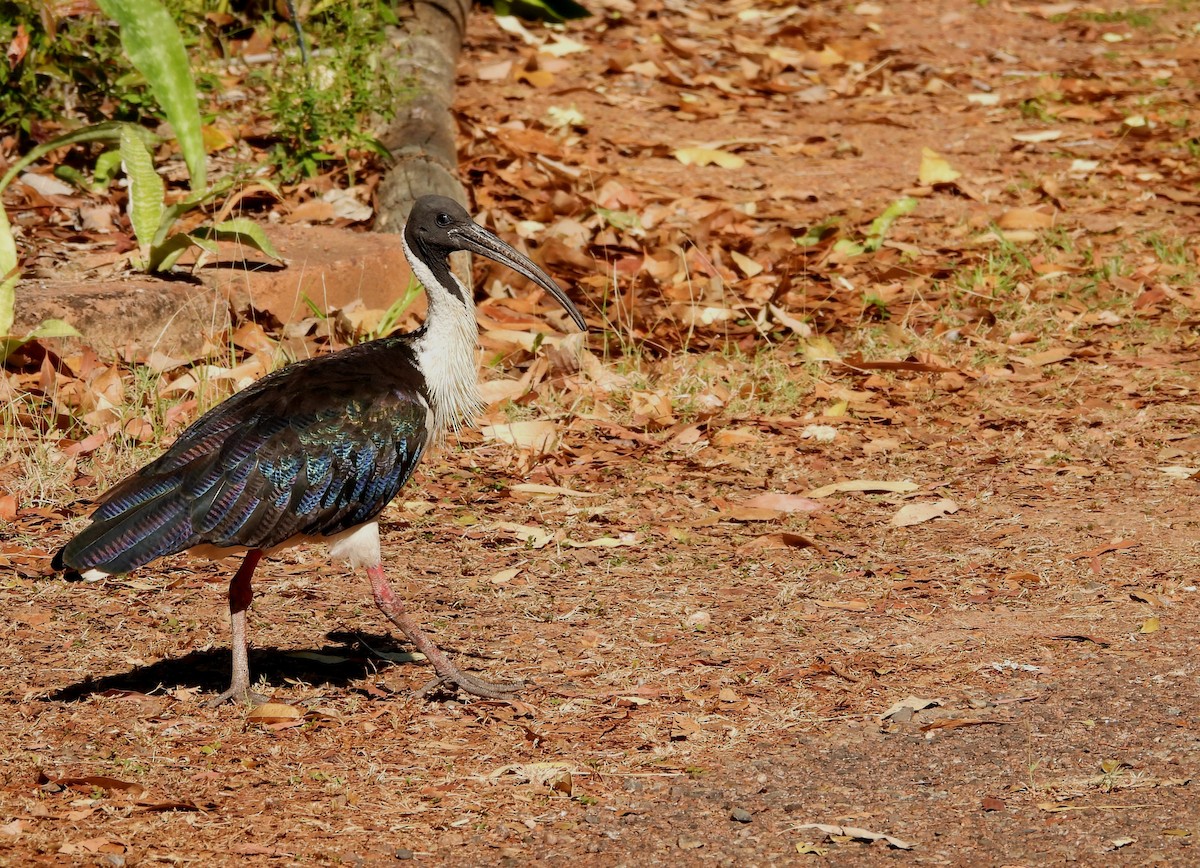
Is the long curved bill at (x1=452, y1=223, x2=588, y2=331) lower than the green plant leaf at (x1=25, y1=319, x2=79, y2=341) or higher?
higher

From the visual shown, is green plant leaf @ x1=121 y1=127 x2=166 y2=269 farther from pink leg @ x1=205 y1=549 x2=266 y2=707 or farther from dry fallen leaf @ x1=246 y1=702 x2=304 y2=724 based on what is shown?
dry fallen leaf @ x1=246 y1=702 x2=304 y2=724

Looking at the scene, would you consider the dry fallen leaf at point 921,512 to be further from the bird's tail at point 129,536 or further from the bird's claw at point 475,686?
the bird's tail at point 129,536

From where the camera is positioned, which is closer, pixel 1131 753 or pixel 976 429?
pixel 1131 753

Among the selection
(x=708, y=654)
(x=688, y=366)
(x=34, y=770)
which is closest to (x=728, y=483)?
(x=688, y=366)

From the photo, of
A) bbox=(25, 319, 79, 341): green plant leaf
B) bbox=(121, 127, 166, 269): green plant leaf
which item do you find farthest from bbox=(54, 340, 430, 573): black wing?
bbox=(121, 127, 166, 269): green plant leaf

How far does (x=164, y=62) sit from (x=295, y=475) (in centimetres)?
405

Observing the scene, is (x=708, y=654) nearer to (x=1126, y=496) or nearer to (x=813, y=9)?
(x=1126, y=496)

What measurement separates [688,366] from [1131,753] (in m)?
4.12

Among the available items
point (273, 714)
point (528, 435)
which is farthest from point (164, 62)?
point (273, 714)

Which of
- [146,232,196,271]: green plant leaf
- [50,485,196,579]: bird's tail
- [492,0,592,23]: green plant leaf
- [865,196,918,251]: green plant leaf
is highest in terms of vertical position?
[492,0,592,23]: green plant leaf

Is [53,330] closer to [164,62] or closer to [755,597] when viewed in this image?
[164,62]

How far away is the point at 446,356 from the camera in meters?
5.74

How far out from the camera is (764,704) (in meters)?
5.11

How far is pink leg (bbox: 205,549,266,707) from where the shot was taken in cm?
517
